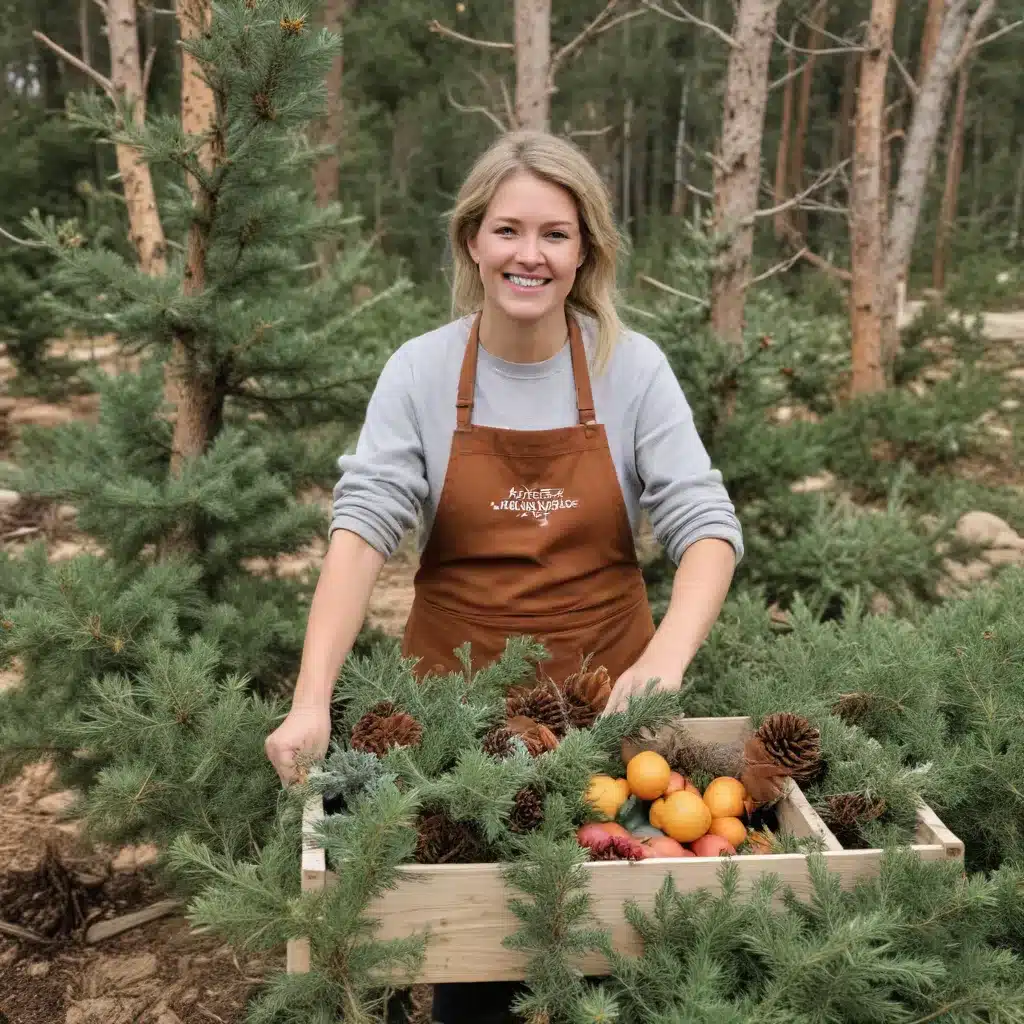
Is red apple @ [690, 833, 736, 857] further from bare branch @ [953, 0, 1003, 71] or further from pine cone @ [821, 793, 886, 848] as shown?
bare branch @ [953, 0, 1003, 71]

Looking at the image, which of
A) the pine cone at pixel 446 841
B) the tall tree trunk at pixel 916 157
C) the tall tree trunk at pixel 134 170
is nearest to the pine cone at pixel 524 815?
the pine cone at pixel 446 841

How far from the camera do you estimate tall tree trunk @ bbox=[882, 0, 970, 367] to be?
877 centimetres

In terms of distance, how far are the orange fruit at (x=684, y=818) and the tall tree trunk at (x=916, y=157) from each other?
813 cm

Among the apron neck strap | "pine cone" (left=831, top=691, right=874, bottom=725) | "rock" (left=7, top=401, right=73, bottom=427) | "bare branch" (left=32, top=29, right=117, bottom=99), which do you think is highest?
"bare branch" (left=32, top=29, right=117, bottom=99)

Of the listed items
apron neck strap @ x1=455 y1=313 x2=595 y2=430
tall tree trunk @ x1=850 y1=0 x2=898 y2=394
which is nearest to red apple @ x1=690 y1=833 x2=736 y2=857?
apron neck strap @ x1=455 y1=313 x2=595 y2=430

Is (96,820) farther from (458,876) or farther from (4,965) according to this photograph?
(458,876)

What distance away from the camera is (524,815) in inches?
65.0

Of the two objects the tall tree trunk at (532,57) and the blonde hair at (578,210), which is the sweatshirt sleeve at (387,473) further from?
the tall tree trunk at (532,57)

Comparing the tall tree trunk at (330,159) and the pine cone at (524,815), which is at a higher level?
the tall tree trunk at (330,159)

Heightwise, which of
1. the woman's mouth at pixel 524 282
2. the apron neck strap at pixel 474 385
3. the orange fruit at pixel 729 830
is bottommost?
the orange fruit at pixel 729 830

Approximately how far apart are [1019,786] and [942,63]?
27.7 ft

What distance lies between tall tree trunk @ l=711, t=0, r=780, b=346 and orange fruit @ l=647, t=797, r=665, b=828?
3.19m

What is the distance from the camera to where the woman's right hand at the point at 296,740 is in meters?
1.82

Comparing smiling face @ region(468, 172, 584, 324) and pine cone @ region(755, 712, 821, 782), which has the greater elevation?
smiling face @ region(468, 172, 584, 324)
